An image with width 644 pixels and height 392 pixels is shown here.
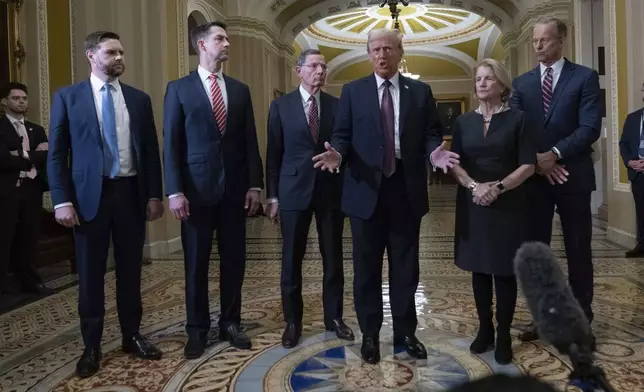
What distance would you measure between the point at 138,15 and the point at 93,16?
503 millimetres

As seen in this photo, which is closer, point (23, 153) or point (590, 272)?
point (590, 272)

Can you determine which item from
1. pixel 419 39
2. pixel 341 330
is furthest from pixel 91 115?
pixel 419 39

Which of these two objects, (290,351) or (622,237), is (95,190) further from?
(622,237)

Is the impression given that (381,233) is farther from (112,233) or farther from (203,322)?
(112,233)

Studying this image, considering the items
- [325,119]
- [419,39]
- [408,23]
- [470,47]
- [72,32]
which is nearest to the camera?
[325,119]

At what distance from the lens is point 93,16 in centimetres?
610

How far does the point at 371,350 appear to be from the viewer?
2688mm

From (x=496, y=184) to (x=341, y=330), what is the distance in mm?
1221

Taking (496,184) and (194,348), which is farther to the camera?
(194,348)

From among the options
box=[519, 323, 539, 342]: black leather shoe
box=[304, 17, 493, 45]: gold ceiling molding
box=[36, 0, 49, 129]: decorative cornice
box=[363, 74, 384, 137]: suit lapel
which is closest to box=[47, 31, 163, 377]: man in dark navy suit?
box=[363, 74, 384, 137]: suit lapel

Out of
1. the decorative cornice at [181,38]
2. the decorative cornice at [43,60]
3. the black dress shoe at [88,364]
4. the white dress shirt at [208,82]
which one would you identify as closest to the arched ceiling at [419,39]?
the decorative cornice at [181,38]

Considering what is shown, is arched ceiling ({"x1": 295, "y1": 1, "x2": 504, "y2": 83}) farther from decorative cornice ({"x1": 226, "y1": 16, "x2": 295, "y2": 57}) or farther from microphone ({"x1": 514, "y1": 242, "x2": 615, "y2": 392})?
microphone ({"x1": 514, "y1": 242, "x2": 615, "y2": 392})

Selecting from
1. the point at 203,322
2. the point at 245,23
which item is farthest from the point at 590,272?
the point at 245,23

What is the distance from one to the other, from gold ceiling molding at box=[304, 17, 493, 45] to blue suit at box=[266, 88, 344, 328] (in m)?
15.7
